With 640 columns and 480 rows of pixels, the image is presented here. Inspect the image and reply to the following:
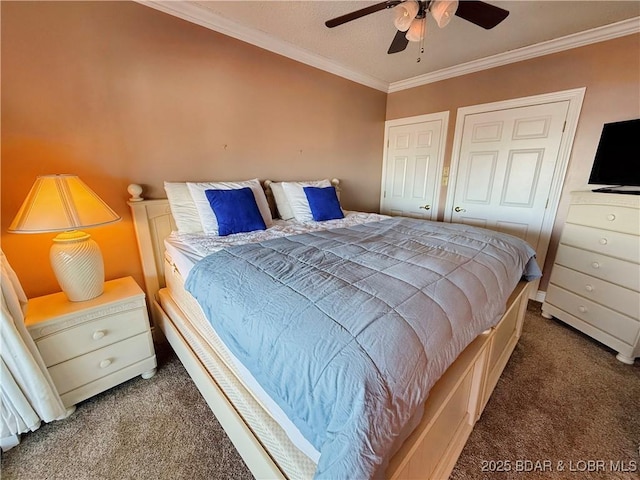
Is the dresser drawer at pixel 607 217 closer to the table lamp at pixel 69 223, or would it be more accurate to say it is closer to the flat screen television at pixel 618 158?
the flat screen television at pixel 618 158

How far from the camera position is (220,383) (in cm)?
120

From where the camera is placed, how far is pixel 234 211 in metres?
1.88

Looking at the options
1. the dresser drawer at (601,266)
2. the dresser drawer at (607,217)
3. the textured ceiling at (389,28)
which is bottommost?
the dresser drawer at (601,266)

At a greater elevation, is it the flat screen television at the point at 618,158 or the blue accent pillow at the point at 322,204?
the flat screen television at the point at 618,158

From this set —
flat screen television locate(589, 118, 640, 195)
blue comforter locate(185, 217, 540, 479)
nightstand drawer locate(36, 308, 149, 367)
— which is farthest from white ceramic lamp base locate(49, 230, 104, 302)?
flat screen television locate(589, 118, 640, 195)

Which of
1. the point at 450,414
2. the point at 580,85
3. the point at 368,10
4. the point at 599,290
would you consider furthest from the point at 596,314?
the point at 368,10

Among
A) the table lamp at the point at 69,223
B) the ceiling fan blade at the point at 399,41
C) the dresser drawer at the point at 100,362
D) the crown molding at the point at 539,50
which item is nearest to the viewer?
the table lamp at the point at 69,223

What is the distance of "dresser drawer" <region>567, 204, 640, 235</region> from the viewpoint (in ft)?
5.74

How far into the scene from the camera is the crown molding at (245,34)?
70.4 inches

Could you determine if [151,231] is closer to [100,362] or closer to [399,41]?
[100,362]

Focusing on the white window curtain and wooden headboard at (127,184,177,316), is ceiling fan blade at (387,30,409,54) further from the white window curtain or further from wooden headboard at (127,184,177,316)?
the white window curtain

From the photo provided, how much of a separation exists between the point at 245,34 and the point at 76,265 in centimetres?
211

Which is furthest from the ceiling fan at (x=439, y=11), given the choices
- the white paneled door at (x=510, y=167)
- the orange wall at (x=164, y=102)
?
the white paneled door at (x=510, y=167)

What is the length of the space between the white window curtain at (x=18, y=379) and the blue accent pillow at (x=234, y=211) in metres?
1.01
